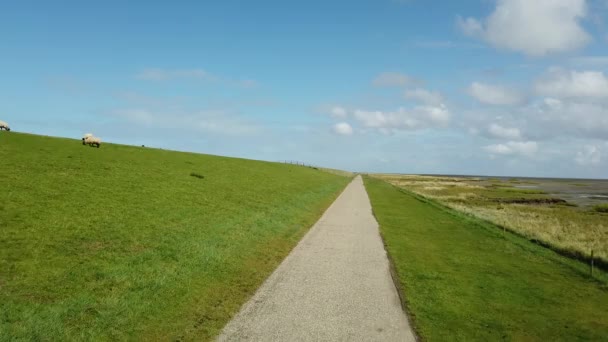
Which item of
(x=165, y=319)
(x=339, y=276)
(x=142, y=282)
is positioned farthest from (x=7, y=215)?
(x=339, y=276)

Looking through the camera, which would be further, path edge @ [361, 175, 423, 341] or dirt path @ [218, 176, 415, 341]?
path edge @ [361, 175, 423, 341]

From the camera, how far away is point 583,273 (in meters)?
17.9

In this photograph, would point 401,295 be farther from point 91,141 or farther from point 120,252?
point 91,141

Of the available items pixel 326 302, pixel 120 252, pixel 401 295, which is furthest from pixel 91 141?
pixel 401 295

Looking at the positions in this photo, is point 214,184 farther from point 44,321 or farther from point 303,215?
point 44,321

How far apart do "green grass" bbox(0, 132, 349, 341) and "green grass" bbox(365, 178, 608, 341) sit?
224 inches

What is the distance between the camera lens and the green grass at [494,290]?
11.3m

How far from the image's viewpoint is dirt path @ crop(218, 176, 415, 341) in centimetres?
1042

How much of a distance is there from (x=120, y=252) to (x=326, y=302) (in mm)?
8126

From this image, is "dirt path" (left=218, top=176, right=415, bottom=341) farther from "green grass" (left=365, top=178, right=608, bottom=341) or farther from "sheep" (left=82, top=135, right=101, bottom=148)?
"sheep" (left=82, top=135, right=101, bottom=148)

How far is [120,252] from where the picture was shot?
51.2 feet

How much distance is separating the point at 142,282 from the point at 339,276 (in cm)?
701

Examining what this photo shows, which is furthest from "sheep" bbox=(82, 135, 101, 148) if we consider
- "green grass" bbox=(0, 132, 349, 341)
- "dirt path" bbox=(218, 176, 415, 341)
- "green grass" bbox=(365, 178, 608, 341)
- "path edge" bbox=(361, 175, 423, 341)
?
"path edge" bbox=(361, 175, 423, 341)

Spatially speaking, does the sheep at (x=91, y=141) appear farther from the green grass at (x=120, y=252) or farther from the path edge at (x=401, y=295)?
the path edge at (x=401, y=295)
